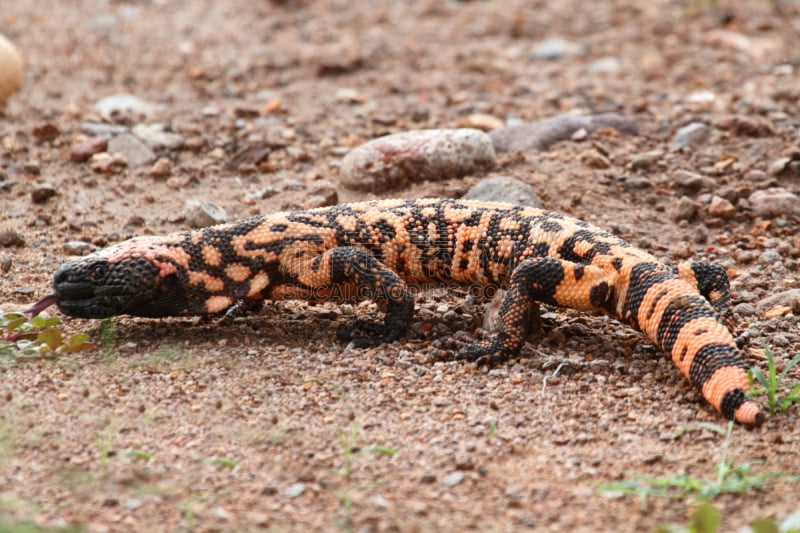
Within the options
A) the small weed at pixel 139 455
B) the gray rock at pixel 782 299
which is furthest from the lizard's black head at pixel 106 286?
the gray rock at pixel 782 299

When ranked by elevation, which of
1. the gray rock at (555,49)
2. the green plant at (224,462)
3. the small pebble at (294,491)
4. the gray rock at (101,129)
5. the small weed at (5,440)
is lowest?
the small pebble at (294,491)

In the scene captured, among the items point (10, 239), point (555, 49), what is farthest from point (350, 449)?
point (555, 49)

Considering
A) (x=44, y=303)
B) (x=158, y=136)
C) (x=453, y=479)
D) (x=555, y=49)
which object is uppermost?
(x=555, y=49)

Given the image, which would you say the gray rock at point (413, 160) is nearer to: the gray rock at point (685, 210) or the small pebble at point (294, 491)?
the gray rock at point (685, 210)

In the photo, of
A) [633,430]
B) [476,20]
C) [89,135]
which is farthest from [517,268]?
[476,20]

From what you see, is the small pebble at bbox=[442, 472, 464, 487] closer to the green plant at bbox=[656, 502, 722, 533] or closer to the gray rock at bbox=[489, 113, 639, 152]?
the green plant at bbox=[656, 502, 722, 533]

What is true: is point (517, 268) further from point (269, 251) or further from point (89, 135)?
point (89, 135)

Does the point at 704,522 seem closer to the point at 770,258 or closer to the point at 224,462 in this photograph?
the point at 224,462
